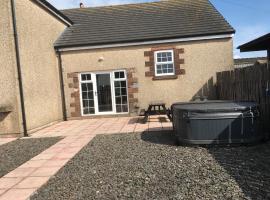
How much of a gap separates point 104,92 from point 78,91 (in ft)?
4.00

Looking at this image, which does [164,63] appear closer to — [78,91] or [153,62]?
[153,62]

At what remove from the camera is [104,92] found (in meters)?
15.7

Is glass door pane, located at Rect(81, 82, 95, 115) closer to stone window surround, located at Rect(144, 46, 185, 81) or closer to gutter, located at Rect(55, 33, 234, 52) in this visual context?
gutter, located at Rect(55, 33, 234, 52)

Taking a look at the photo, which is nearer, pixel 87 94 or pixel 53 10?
pixel 53 10

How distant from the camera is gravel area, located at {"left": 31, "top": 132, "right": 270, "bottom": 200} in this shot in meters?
4.98

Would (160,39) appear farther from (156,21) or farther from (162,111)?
(162,111)

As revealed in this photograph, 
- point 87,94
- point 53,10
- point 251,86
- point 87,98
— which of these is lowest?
point 87,98

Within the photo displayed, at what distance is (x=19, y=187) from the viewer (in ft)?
19.1

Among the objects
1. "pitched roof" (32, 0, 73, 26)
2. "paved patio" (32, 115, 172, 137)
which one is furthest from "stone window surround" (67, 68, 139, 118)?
"pitched roof" (32, 0, 73, 26)

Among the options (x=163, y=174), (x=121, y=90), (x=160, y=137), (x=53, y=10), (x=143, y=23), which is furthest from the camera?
(x=143, y=23)

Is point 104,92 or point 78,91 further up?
point 78,91

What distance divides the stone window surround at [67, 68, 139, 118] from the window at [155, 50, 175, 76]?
1.13 m

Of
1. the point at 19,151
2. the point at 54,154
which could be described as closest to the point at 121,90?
the point at 19,151

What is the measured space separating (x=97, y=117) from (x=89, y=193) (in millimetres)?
10614
